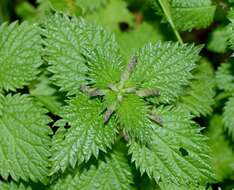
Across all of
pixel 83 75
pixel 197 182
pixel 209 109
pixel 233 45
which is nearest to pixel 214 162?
pixel 209 109

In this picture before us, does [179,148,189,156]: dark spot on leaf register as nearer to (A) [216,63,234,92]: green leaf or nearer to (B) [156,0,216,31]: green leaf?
(A) [216,63,234,92]: green leaf

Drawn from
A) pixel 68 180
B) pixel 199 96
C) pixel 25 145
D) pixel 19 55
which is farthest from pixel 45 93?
pixel 199 96

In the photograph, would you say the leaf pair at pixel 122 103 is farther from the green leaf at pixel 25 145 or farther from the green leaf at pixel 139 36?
the green leaf at pixel 139 36

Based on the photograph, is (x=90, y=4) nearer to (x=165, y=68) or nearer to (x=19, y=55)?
(x=19, y=55)

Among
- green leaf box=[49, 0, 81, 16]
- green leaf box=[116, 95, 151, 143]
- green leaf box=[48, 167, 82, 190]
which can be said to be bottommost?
green leaf box=[48, 167, 82, 190]

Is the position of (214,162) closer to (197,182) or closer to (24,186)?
(197,182)

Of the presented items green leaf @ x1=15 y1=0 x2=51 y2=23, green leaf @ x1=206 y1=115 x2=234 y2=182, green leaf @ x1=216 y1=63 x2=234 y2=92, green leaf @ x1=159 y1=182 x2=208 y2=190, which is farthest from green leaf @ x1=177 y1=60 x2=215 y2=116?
green leaf @ x1=15 y1=0 x2=51 y2=23

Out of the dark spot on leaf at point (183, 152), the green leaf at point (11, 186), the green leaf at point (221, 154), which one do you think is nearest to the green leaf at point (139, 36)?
the green leaf at point (221, 154)
